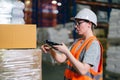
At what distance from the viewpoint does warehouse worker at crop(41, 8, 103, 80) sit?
2779mm

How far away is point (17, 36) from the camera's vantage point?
294cm

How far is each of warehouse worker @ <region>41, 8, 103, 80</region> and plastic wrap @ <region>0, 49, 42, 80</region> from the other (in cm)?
30

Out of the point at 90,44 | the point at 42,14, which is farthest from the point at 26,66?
the point at 42,14

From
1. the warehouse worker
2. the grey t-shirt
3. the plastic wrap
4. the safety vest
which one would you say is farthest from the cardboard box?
the grey t-shirt

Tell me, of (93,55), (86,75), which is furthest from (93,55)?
(86,75)

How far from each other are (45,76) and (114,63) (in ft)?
5.31

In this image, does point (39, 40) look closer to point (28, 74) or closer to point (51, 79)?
point (51, 79)

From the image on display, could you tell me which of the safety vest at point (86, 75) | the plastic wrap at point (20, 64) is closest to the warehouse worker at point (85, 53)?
the safety vest at point (86, 75)

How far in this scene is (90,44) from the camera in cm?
288

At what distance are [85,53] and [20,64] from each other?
0.65 metres

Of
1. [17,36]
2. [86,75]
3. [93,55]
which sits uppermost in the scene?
[17,36]

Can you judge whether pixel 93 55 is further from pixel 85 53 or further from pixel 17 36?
pixel 17 36

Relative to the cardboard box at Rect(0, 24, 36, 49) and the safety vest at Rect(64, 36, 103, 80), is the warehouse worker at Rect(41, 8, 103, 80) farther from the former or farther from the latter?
the cardboard box at Rect(0, 24, 36, 49)

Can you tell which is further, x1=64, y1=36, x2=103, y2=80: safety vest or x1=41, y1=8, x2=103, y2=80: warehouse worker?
x1=64, y1=36, x2=103, y2=80: safety vest
